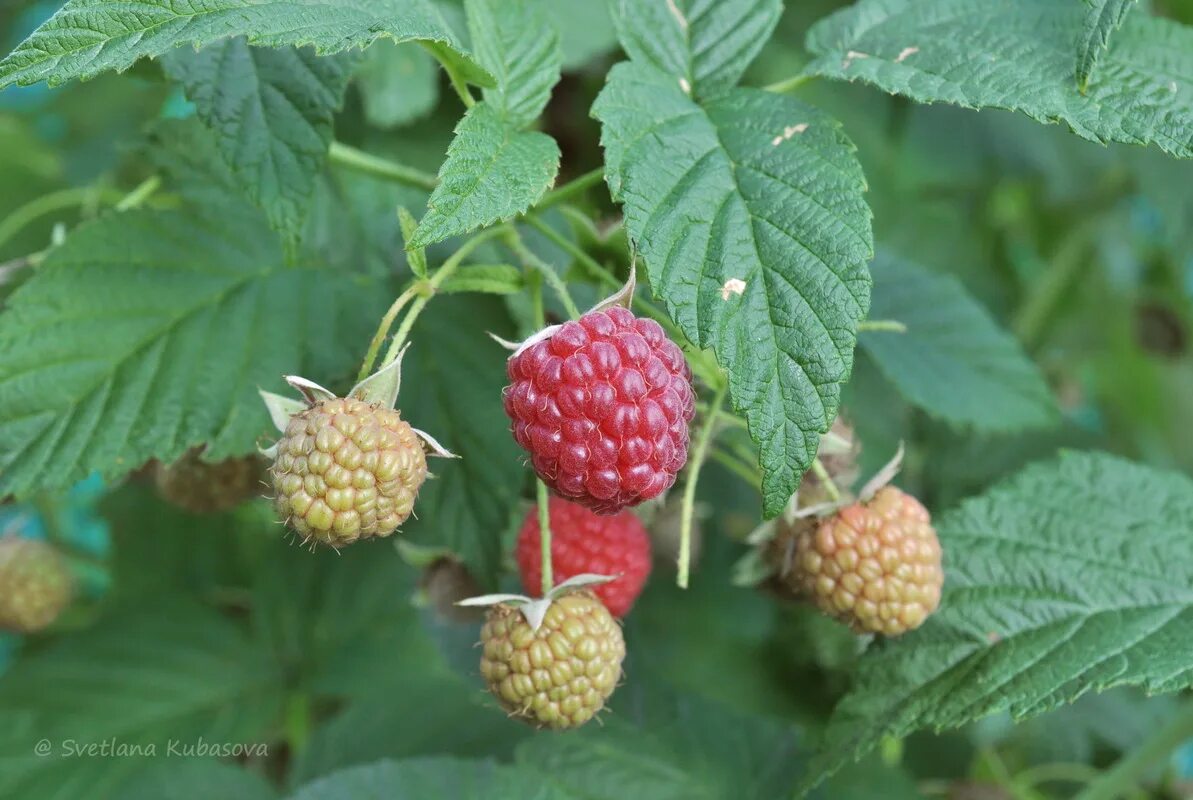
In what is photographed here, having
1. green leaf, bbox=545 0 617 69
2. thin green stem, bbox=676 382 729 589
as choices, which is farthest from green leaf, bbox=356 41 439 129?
thin green stem, bbox=676 382 729 589

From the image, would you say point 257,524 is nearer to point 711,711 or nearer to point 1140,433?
point 711,711

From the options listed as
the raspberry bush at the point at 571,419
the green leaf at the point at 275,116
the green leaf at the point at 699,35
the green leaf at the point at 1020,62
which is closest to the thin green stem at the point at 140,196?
the raspberry bush at the point at 571,419

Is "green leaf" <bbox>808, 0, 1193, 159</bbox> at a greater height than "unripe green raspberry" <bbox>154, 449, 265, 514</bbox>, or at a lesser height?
greater

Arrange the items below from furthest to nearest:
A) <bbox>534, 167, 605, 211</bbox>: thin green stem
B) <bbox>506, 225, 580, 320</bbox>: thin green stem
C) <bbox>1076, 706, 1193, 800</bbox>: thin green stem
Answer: <bbox>1076, 706, 1193, 800</bbox>: thin green stem
<bbox>534, 167, 605, 211</bbox>: thin green stem
<bbox>506, 225, 580, 320</bbox>: thin green stem

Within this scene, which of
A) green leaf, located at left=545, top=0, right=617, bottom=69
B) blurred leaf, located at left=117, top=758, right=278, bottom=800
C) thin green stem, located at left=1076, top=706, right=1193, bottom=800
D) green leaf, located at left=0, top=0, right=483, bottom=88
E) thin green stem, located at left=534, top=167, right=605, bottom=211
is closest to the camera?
green leaf, located at left=0, top=0, right=483, bottom=88

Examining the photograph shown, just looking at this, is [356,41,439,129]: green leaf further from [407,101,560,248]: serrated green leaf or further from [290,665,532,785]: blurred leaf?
[290,665,532,785]: blurred leaf

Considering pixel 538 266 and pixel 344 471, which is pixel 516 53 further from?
pixel 344 471

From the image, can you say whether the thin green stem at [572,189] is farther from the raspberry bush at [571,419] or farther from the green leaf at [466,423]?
the green leaf at [466,423]

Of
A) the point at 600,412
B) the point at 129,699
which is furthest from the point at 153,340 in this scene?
the point at 129,699
